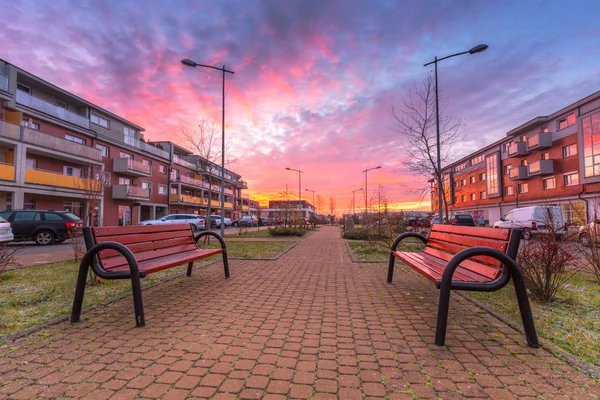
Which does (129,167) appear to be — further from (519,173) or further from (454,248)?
(519,173)

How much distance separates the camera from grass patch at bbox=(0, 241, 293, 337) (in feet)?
11.8

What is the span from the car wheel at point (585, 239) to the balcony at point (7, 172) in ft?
90.7

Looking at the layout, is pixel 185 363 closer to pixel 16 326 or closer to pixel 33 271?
pixel 16 326

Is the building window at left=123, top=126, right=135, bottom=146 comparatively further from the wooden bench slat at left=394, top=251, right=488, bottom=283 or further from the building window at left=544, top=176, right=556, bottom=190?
the building window at left=544, top=176, right=556, bottom=190

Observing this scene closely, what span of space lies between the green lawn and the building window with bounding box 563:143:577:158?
111 ft

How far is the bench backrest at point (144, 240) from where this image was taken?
3.93m

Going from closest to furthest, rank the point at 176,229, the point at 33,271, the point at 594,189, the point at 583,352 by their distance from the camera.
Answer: the point at 583,352
the point at 176,229
the point at 33,271
the point at 594,189

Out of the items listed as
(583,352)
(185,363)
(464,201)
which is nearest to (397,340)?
(583,352)

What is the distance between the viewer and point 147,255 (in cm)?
465

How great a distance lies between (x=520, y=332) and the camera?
126 inches

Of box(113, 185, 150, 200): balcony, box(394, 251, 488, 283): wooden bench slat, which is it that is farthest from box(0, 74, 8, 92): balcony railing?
box(394, 251, 488, 283): wooden bench slat

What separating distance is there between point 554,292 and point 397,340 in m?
2.90

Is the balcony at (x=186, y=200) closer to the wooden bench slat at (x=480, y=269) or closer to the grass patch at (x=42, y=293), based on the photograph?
the grass patch at (x=42, y=293)

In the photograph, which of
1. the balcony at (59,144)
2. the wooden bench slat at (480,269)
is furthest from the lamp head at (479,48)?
the balcony at (59,144)
